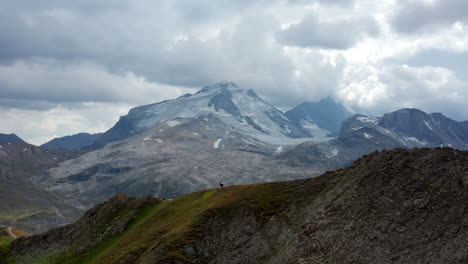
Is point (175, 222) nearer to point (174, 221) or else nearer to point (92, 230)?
point (174, 221)

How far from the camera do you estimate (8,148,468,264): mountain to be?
7031cm

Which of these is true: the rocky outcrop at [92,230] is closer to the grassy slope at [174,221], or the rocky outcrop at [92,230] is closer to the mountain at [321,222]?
the mountain at [321,222]

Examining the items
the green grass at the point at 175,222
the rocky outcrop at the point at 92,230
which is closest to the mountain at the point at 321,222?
the green grass at the point at 175,222

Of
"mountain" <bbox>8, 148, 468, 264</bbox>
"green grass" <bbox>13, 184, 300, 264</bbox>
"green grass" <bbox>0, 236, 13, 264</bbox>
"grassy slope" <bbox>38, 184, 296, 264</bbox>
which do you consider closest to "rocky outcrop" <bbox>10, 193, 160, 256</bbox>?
"mountain" <bbox>8, 148, 468, 264</bbox>

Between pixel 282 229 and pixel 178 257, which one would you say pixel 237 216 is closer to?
pixel 282 229

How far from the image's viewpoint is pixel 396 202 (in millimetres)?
78000

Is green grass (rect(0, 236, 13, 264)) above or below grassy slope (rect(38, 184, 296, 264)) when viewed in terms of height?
below

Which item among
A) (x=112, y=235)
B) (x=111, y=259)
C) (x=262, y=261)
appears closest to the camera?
(x=262, y=261)

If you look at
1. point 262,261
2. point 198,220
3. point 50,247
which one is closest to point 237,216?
point 198,220

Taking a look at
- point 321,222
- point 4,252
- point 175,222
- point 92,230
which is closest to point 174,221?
point 175,222

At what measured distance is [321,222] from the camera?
270 feet

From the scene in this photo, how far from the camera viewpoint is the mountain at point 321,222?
70.3m

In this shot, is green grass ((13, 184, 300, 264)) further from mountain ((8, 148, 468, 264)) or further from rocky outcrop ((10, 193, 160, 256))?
rocky outcrop ((10, 193, 160, 256))

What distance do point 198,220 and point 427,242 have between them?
43259 mm
